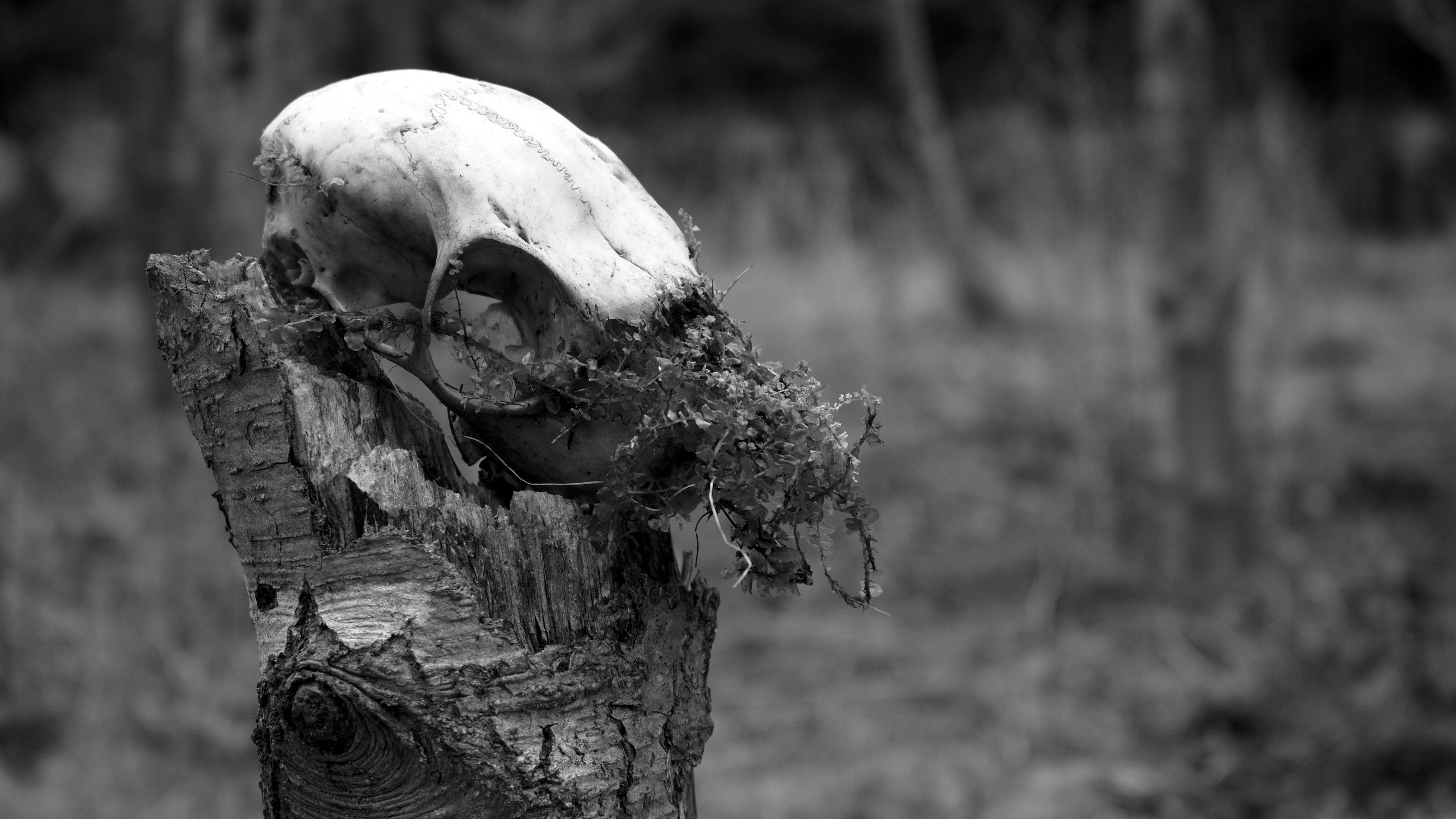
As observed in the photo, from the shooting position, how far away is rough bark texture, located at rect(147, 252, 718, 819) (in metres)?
1.26

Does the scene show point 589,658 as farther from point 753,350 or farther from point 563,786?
point 753,350

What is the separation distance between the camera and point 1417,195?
33.3 feet

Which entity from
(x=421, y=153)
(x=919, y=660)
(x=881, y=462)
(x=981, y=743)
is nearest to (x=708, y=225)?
(x=881, y=462)

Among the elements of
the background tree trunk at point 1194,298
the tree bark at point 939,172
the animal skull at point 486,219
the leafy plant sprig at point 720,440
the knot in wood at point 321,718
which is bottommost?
the knot in wood at point 321,718

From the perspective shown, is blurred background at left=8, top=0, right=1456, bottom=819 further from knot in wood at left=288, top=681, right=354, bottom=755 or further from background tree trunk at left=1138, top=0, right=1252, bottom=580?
knot in wood at left=288, top=681, right=354, bottom=755

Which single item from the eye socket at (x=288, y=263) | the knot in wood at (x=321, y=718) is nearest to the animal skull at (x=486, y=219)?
the eye socket at (x=288, y=263)

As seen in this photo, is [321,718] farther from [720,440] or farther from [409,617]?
[720,440]

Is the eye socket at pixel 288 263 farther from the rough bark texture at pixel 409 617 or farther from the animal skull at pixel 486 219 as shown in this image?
the rough bark texture at pixel 409 617

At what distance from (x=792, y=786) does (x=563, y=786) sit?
2.71 metres

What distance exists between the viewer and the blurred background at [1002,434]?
411cm

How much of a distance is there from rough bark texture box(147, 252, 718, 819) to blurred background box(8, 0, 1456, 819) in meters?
1.63

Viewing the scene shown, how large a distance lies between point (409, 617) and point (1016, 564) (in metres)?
4.76

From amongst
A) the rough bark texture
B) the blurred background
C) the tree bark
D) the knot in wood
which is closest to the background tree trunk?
the blurred background

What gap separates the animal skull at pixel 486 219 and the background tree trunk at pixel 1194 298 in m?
4.16
